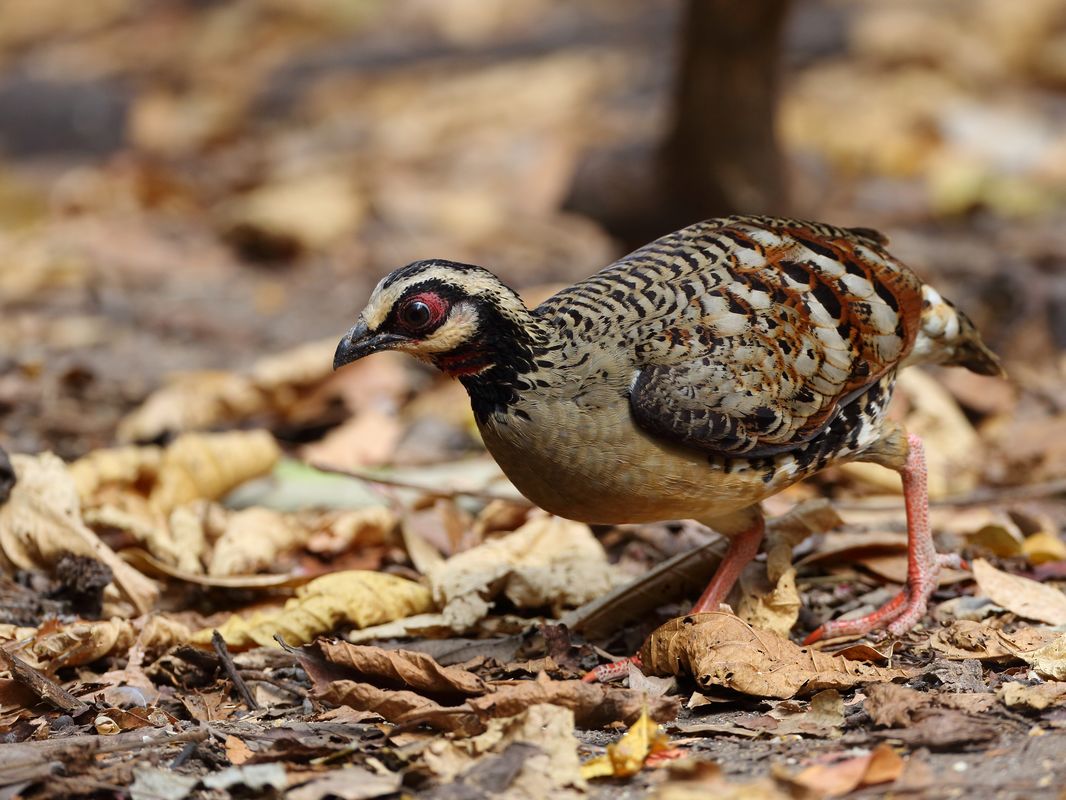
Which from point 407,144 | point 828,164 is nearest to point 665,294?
point 828,164

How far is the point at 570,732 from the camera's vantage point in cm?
421

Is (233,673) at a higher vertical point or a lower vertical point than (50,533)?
lower

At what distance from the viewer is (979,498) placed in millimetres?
6590

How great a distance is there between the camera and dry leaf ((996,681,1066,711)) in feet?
14.4

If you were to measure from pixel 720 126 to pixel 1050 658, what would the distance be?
5.72 metres

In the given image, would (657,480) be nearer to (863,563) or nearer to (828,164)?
(863,563)

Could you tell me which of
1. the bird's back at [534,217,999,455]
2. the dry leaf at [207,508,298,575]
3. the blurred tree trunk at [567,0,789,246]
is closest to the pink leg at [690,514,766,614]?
the bird's back at [534,217,999,455]

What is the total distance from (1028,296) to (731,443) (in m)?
4.79

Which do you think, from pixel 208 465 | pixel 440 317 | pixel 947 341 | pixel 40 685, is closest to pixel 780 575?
pixel 947 341

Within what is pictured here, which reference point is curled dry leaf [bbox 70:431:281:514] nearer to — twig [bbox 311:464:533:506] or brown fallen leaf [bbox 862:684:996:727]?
twig [bbox 311:464:533:506]

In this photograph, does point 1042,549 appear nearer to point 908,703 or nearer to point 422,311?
point 908,703

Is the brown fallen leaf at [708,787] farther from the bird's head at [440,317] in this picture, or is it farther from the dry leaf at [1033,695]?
the bird's head at [440,317]

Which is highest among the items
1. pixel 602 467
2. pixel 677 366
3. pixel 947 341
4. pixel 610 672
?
pixel 677 366

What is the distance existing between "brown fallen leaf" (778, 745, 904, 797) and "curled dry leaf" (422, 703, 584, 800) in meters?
0.63
